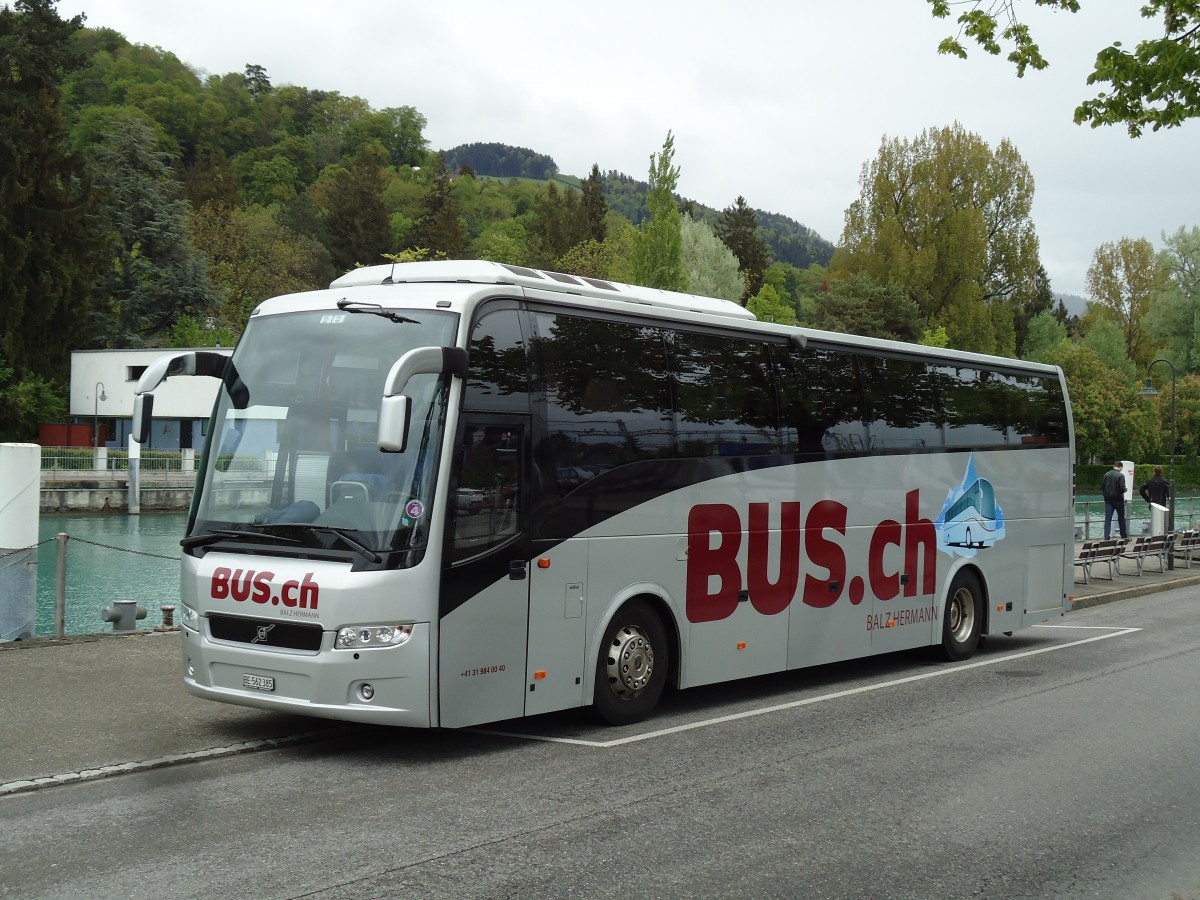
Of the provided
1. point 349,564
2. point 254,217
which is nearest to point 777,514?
point 349,564

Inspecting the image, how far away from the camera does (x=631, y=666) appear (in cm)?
1041

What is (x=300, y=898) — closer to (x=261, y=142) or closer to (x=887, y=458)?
(x=887, y=458)

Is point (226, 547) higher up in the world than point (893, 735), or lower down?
higher up

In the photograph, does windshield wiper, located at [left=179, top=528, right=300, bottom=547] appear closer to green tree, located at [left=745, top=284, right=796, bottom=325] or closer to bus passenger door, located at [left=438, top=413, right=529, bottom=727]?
bus passenger door, located at [left=438, top=413, right=529, bottom=727]

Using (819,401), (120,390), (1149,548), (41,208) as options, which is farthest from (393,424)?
(41,208)

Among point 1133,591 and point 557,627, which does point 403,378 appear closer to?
point 557,627

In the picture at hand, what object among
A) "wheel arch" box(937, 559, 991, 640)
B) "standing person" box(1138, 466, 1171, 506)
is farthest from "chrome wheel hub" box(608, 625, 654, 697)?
"standing person" box(1138, 466, 1171, 506)

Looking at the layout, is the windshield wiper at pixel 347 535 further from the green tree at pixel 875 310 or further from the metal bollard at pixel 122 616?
the green tree at pixel 875 310

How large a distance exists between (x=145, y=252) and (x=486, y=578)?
7980 centimetres

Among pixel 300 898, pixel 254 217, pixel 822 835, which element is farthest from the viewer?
pixel 254 217

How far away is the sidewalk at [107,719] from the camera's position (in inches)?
337

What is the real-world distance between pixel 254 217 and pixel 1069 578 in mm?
95553

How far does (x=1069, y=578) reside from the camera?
16.9 metres

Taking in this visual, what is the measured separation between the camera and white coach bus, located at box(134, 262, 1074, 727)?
8.73m
